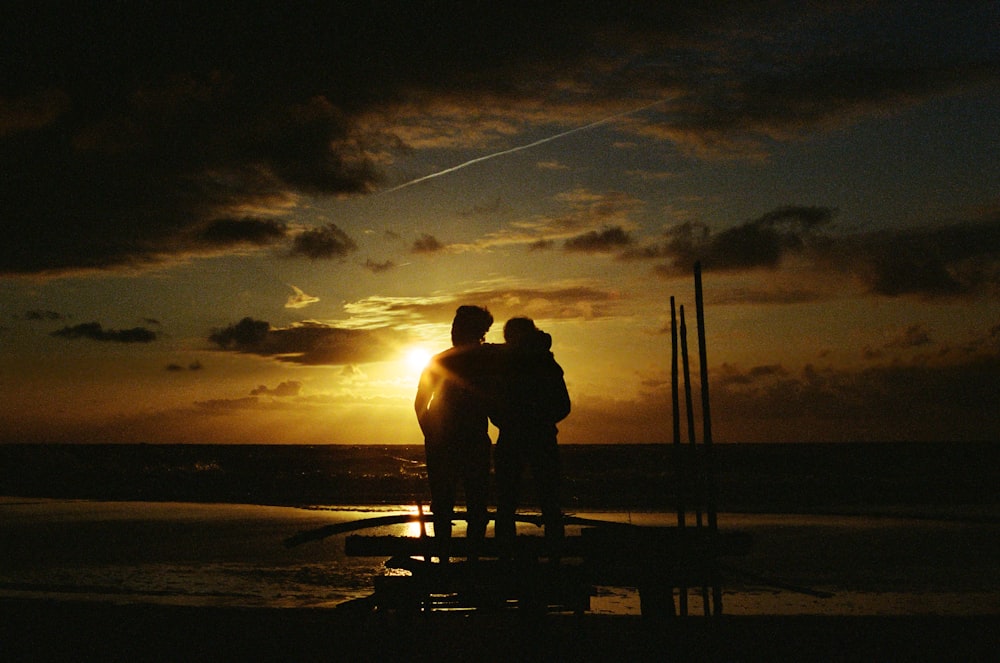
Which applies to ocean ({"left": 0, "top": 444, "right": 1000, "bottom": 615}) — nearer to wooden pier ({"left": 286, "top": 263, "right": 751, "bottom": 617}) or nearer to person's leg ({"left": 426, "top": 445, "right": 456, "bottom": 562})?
wooden pier ({"left": 286, "top": 263, "right": 751, "bottom": 617})

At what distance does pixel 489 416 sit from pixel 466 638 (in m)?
2.45

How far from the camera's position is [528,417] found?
24.9 ft

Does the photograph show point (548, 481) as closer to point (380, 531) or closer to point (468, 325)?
point (468, 325)

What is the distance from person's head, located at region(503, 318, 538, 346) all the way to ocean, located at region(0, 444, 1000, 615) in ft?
8.28

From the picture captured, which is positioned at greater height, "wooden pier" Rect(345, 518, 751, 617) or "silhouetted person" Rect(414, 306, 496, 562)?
"silhouetted person" Rect(414, 306, 496, 562)

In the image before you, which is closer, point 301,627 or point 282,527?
point 301,627

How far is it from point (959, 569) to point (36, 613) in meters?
14.8

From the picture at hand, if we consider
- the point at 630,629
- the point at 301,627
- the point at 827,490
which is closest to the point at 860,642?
the point at 630,629

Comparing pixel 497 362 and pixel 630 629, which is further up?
→ pixel 497 362

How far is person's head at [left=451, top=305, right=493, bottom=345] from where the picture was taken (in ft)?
25.3

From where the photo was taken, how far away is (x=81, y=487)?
40.8 metres

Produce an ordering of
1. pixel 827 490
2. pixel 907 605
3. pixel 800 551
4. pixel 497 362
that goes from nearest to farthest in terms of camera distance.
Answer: pixel 497 362
pixel 907 605
pixel 800 551
pixel 827 490

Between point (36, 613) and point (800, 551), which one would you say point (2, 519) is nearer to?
point (36, 613)

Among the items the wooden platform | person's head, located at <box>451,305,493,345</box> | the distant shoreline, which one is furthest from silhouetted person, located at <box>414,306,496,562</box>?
the distant shoreline
